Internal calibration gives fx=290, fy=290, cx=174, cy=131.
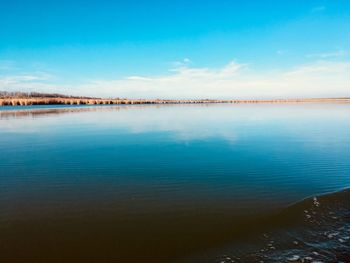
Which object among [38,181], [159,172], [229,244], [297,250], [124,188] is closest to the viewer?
[297,250]

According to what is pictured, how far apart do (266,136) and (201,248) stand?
1278 centimetres

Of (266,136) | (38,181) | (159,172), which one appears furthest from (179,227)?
(266,136)

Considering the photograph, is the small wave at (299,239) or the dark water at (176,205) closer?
the small wave at (299,239)

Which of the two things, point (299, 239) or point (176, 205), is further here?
point (176, 205)

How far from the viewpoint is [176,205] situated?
654 cm

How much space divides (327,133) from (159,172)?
42.4 ft

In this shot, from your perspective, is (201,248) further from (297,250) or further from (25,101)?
(25,101)

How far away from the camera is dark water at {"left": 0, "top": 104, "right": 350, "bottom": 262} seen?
4715 mm

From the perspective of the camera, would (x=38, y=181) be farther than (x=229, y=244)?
Yes

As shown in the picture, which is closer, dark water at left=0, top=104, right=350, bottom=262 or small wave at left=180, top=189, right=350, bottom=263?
small wave at left=180, top=189, right=350, bottom=263

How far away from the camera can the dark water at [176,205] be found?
4715mm

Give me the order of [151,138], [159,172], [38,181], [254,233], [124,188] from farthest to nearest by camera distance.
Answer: [151,138]
[159,172]
[38,181]
[124,188]
[254,233]

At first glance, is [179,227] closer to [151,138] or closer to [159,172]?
[159,172]

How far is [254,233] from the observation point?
5.30 m
